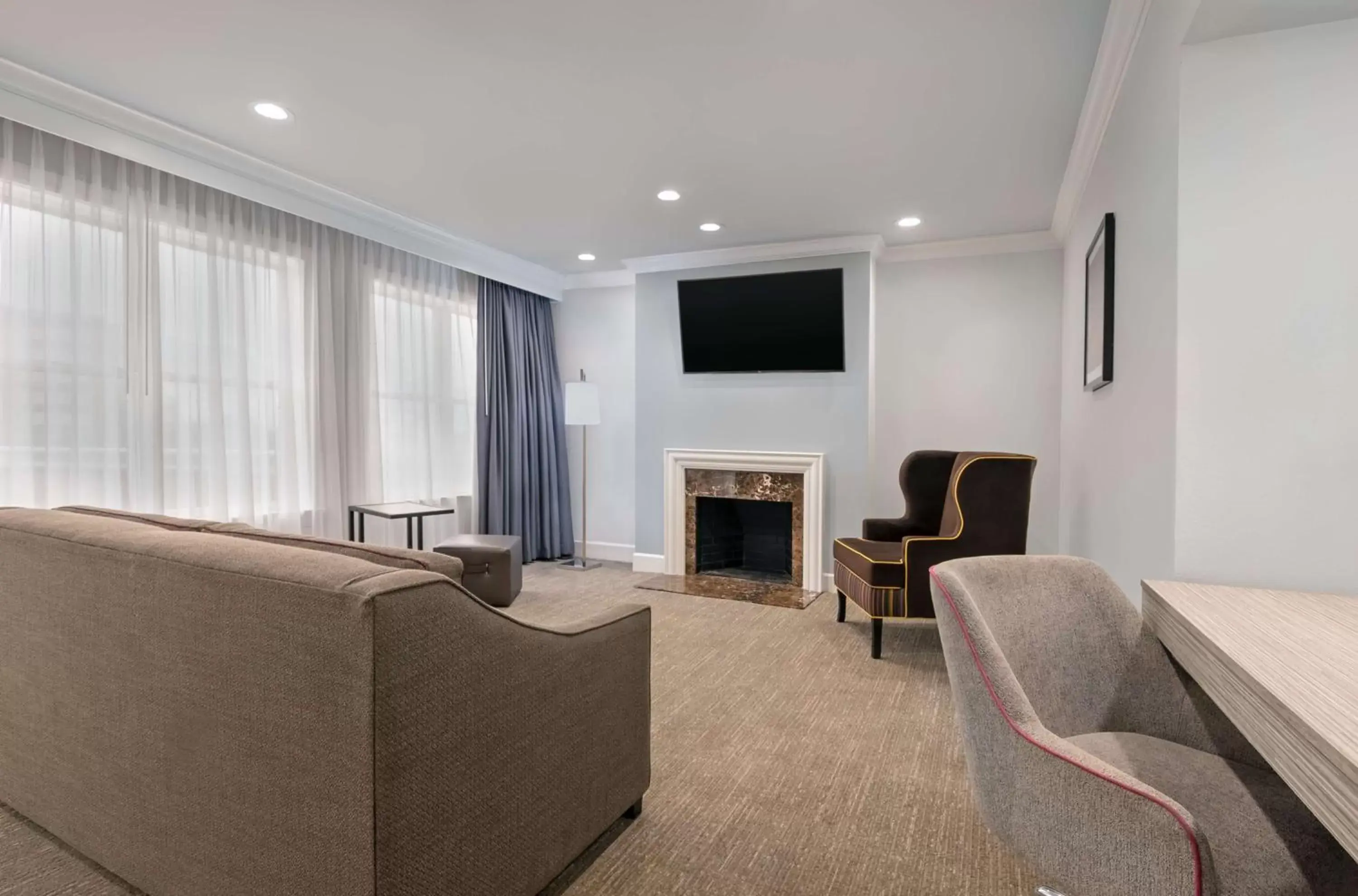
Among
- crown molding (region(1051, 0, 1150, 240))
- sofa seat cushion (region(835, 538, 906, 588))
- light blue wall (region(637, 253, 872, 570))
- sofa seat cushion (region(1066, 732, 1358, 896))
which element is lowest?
sofa seat cushion (region(835, 538, 906, 588))

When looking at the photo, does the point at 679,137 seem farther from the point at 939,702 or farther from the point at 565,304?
the point at 565,304

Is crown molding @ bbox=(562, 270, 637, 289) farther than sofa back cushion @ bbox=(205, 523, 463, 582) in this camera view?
Yes

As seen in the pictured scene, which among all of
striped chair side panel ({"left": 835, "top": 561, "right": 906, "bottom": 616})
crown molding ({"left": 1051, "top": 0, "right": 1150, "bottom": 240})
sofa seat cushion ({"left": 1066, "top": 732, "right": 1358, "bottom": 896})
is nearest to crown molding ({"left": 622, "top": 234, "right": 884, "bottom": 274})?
crown molding ({"left": 1051, "top": 0, "right": 1150, "bottom": 240})

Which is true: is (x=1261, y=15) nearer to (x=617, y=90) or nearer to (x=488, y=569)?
(x=617, y=90)

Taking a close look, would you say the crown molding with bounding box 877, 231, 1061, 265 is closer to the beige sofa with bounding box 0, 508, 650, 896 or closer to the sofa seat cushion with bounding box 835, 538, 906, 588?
the sofa seat cushion with bounding box 835, 538, 906, 588

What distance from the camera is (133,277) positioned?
3.16 metres

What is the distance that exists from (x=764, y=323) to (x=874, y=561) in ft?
7.13

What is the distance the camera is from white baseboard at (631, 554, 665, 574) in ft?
17.5

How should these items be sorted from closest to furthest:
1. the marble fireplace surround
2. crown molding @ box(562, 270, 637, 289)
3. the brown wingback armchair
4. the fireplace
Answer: the brown wingback armchair, the marble fireplace surround, the fireplace, crown molding @ box(562, 270, 637, 289)

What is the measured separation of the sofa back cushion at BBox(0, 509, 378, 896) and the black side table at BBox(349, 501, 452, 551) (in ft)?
7.20

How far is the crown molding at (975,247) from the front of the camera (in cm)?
448

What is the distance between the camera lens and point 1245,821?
3.30 ft

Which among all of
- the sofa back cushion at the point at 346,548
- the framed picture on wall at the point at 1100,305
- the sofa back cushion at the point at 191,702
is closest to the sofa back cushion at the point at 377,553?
the sofa back cushion at the point at 346,548

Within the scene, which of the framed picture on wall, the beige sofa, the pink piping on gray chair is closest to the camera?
the pink piping on gray chair
